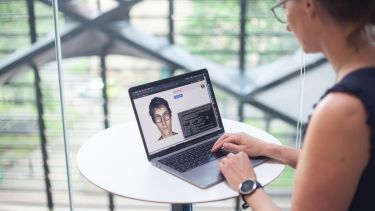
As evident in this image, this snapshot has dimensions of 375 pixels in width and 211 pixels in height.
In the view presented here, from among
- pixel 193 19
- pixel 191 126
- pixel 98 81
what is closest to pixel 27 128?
pixel 98 81

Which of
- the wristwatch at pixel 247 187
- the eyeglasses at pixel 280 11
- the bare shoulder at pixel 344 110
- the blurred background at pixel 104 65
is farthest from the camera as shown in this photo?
the blurred background at pixel 104 65

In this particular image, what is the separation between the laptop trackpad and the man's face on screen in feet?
0.60

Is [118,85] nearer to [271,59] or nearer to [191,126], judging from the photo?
[271,59]

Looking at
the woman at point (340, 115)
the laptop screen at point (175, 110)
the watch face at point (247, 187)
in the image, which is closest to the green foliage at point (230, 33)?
the laptop screen at point (175, 110)

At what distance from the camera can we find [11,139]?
566cm

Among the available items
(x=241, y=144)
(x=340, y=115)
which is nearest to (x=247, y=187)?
(x=241, y=144)

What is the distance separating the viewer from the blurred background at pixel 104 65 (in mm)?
4965

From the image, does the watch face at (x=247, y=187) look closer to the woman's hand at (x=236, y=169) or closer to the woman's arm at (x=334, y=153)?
the woman's hand at (x=236, y=169)

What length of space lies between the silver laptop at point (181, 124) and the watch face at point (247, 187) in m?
0.10

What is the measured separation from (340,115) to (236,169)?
1.44 ft

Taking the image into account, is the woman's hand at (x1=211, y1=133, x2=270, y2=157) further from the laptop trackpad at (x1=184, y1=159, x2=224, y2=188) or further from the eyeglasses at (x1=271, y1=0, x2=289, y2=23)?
the eyeglasses at (x1=271, y1=0, x2=289, y2=23)

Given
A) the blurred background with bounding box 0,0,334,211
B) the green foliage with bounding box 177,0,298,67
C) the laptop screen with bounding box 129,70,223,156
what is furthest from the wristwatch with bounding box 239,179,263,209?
the green foliage with bounding box 177,0,298,67

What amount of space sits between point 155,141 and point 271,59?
4.72 m

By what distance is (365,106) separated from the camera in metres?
0.81
